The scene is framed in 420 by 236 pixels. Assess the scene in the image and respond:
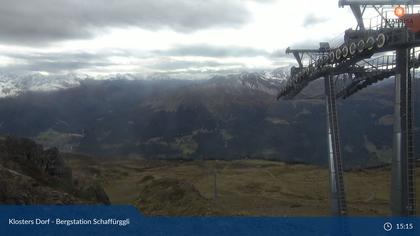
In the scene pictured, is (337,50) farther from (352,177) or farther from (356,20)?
(352,177)

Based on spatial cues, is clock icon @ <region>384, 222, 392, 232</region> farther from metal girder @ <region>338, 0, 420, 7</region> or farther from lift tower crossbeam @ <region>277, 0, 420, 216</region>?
metal girder @ <region>338, 0, 420, 7</region>

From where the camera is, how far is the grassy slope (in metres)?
57.9

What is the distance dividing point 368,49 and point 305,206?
36806 millimetres

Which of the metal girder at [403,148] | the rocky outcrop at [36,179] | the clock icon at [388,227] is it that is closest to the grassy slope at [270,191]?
the rocky outcrop at [36,179]

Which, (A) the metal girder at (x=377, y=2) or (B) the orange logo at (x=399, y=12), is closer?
(B) the orange logo at (x=399, y=12)

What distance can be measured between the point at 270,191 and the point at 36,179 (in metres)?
50.2

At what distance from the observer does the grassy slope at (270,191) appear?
57931 mm

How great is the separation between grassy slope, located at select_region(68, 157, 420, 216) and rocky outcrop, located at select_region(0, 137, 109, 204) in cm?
1022

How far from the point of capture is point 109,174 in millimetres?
101562

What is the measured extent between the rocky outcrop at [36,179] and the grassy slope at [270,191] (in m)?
10.2

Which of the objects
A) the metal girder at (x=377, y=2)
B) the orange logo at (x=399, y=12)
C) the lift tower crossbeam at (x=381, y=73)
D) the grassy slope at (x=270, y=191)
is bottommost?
the grassy slope at (x=270, y=191)

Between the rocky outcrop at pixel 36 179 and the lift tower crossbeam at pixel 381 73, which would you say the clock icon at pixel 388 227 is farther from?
the rocky outcrop at pixel 36 179

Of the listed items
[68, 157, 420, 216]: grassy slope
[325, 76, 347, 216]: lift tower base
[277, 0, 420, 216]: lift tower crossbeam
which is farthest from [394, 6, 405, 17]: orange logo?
[68, 157, 420, 216]: grassy slope

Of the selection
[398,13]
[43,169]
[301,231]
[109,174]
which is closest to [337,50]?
[398,13]
